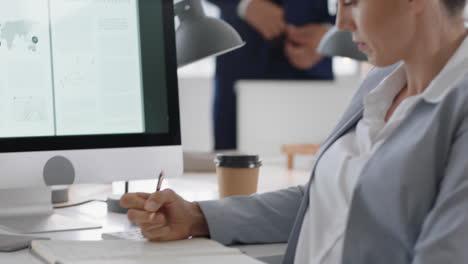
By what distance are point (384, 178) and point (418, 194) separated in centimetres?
5

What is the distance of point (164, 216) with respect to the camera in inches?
35.5

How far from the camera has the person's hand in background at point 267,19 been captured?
3.71m

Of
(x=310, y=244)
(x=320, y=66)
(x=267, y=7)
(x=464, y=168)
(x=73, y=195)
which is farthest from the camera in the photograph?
(x=320, y=66)

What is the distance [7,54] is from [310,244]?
565 mm

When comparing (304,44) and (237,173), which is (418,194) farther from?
(304,44)

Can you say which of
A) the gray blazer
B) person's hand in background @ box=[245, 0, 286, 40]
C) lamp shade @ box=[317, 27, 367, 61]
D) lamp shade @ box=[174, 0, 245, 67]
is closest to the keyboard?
the gray blazer

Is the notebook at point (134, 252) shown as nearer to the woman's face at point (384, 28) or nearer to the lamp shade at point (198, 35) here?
the woman's face at point (384, 28)

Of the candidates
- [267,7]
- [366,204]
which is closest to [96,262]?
[366,204]

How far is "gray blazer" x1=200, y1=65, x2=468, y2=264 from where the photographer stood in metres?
0.69

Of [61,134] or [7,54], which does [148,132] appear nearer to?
[61,134]

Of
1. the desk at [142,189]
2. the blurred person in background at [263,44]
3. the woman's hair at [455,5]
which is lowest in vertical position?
the desk at [142,189]

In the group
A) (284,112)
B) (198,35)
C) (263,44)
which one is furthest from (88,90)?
(284,112)

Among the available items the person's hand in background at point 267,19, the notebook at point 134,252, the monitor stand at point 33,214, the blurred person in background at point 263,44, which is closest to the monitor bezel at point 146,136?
the monitor stand at point 33,214

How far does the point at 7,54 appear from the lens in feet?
3.29
